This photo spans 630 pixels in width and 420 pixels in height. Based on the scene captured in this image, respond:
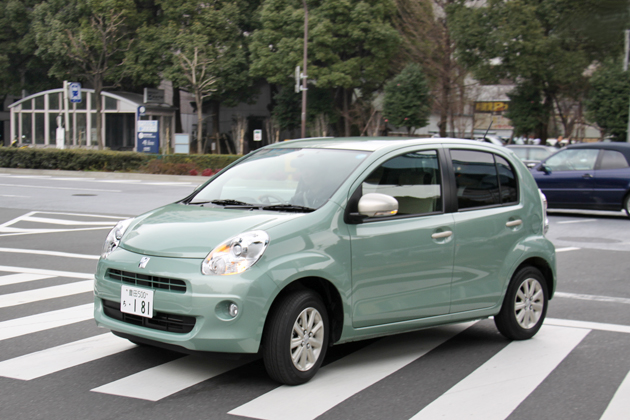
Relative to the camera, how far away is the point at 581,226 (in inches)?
606

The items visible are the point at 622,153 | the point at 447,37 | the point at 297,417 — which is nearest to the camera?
the point at 297,417

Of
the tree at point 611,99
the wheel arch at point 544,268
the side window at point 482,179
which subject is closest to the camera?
the side window at point 482,179

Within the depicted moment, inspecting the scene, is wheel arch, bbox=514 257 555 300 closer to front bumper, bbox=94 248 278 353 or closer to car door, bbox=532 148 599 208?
front bumper, bbox=94 248 278 353

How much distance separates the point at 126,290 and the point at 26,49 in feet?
171

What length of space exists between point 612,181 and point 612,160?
0.54m

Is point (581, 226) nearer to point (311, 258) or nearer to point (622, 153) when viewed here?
point (622, 153)

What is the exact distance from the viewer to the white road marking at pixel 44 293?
7352mm

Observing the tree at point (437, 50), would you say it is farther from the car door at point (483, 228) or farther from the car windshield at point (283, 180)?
the car windshield at point (283, 180)

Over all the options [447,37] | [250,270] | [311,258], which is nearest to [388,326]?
[311,258]

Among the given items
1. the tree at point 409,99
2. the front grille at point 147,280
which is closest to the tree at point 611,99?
the tree at point 409,99

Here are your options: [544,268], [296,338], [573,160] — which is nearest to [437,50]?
[573,160]

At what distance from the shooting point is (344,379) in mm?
4848

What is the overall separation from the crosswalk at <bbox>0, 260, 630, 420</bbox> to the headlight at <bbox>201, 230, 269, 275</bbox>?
0.66 m

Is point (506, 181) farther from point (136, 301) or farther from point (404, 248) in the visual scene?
Answer: point (136, 301)
